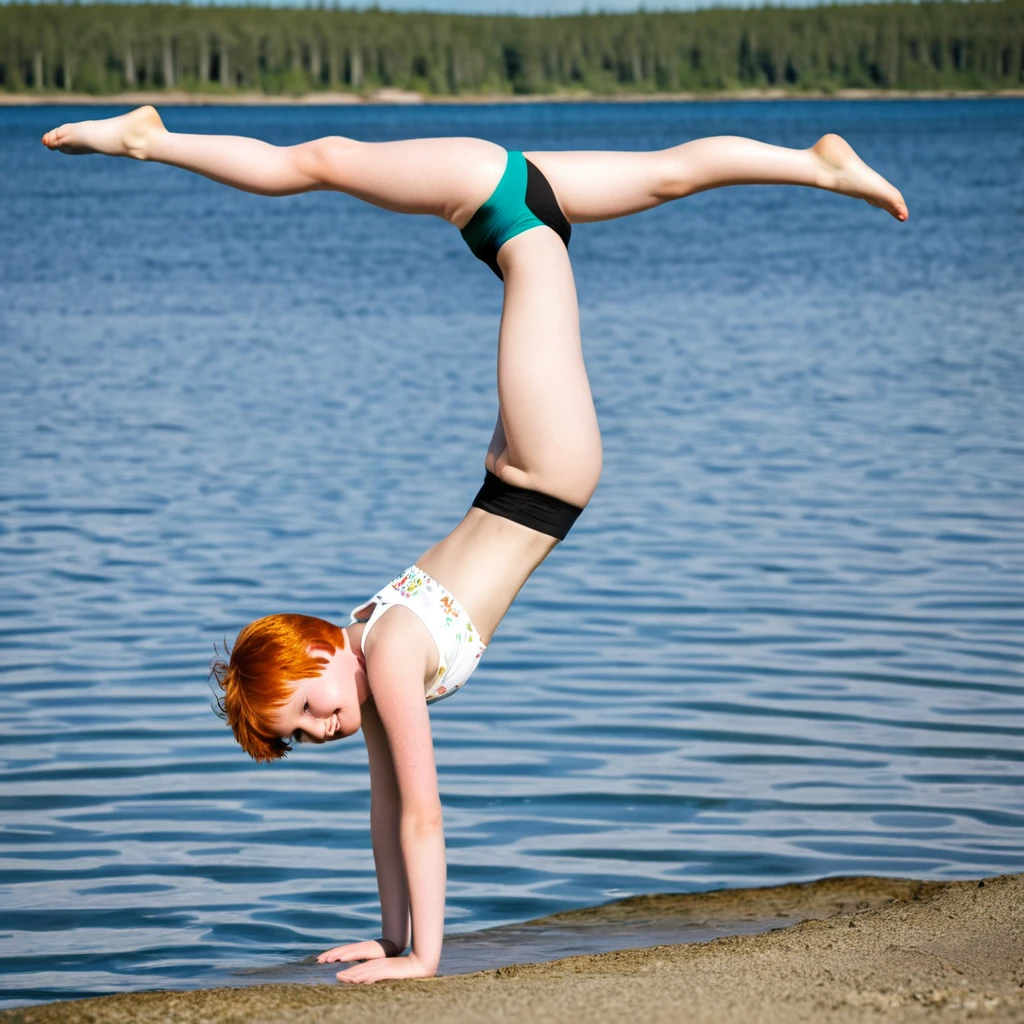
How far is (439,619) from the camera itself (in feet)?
16.4

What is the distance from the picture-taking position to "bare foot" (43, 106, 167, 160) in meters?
5.20

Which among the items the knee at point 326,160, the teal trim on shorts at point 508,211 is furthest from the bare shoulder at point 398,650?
the knee at point 326,160

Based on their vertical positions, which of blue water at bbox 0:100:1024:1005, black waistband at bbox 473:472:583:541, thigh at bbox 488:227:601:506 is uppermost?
thigh at bbox 488:227:601:506

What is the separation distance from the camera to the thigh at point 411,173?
202 inches

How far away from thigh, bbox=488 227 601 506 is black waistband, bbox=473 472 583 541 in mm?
28

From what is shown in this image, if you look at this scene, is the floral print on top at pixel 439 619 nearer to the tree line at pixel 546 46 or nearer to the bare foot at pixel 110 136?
the bare foot at pixel 110 136

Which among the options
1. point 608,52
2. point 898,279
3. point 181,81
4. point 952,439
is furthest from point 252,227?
point 608,52

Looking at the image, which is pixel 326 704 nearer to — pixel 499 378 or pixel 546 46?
pixel 499 378

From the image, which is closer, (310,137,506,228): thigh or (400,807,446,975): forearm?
(400,807,446,975): forearm

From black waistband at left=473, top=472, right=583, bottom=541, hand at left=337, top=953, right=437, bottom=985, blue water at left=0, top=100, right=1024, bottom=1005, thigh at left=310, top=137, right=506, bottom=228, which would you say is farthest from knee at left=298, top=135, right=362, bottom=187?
blue water at left=0, top=100, right=1024, bottom=1005

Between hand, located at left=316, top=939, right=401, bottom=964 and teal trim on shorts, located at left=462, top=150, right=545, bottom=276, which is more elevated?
teal trim on shorts, located at left=462, top=150, right=545, bottom=276

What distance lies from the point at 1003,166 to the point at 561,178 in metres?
75.3

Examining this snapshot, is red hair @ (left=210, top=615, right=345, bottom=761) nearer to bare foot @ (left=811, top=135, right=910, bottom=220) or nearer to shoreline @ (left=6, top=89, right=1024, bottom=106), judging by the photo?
bare foot @ (left=811, top=135, right=910, bottom=220)

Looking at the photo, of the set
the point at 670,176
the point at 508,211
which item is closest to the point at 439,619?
the point at 508,211
